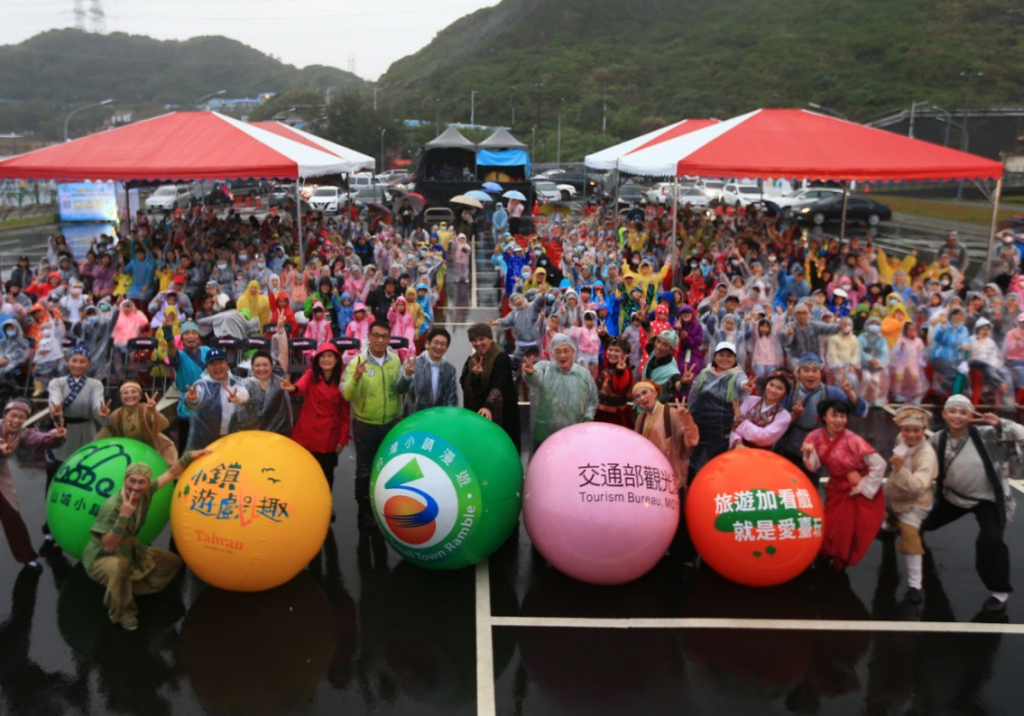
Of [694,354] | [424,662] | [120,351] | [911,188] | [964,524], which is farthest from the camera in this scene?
[911,188]

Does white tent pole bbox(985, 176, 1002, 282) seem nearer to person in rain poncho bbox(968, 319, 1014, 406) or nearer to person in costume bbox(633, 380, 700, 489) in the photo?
person in rain poncho bbox(968, 319, 1014, 406)

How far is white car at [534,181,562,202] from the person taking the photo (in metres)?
36.1

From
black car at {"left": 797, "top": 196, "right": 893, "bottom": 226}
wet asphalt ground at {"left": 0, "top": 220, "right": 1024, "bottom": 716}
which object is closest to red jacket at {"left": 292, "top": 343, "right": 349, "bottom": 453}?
wet asphalt ground at {"left": 0, "top": 220, "right": 1024, "bottom": 716}

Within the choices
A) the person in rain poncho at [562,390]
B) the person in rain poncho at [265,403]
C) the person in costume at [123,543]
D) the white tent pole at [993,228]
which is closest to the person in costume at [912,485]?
the person in rain poncho at [562,390]

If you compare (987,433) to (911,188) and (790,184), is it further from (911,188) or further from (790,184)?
(911,188)

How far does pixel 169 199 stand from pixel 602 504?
127 feet

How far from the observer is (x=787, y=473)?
5953 millimetres

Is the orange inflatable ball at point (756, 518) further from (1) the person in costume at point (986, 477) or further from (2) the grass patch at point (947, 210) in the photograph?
(2) the grass patch at point (947, 210)

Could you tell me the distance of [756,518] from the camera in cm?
579

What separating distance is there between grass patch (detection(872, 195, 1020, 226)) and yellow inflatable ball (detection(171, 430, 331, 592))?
37.0 m

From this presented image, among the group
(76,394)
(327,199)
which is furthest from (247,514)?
(327,199)

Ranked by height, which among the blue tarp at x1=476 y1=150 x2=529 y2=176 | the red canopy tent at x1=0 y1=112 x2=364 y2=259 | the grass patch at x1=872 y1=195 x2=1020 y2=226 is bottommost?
the grass patch at x1=872 y1=195 x2=1020 y2=226

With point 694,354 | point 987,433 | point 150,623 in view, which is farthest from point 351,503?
point 987,433

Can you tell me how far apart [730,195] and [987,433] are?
111ft
